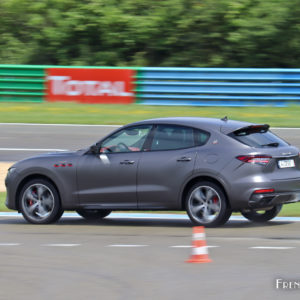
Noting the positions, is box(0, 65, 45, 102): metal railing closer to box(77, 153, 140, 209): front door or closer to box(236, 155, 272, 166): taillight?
box(77, 153, 140, 209): front door

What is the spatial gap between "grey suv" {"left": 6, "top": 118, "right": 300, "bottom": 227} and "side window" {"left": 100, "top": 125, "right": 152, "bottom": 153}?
0.01 metres

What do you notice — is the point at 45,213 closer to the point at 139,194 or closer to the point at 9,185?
the point at 9,185

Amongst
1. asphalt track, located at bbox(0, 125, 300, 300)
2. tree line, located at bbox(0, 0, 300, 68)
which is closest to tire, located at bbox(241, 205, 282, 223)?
asphalt track, located at bbox(0, 125, 300, 300)

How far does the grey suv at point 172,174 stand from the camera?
396 inches

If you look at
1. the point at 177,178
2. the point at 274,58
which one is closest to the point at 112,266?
the point at 177,178

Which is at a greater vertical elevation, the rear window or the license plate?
the rear window

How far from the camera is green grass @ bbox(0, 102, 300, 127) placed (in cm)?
2227

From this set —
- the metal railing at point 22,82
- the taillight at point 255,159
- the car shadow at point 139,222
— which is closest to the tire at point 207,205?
the car shadow at point 139,222

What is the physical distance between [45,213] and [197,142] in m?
2.39

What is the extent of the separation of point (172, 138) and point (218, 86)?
517 inches

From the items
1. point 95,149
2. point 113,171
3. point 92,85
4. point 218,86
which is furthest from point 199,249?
point 92,85

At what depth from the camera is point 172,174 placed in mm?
10367

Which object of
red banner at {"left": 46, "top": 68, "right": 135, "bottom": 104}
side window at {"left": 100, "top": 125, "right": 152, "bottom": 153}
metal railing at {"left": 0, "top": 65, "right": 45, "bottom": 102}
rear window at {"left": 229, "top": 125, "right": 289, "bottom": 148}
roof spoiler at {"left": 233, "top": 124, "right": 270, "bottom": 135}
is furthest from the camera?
metal railing at {"left": 0, "top": 65, "right": 45, "bottom": 102}

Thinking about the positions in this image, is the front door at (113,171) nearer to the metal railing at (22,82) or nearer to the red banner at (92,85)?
the red banner at (92,85)
